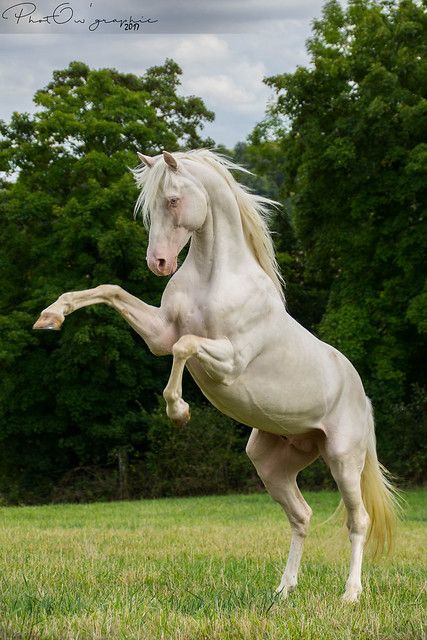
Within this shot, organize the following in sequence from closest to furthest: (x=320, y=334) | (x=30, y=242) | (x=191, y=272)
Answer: (x=191, y=272), (x=320, y=334), (x=30, y=242)

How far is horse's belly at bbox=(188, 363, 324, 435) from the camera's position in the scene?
20.3 ft

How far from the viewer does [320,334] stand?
88.6ft

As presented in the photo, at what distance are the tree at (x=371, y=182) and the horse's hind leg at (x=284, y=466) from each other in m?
17.6

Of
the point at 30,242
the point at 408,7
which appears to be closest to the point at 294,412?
A: the point at 408,7

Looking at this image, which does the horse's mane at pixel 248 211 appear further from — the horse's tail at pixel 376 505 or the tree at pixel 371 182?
the tree at pixel 371 182

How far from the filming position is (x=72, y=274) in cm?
3039

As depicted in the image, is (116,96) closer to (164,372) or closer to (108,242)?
(108,242)

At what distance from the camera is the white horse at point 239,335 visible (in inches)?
235

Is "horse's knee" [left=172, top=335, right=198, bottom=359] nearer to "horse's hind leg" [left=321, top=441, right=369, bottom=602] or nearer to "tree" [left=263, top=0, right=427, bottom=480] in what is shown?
"horse's hind leg" [left=321, top=441, right=369, bottom=602]

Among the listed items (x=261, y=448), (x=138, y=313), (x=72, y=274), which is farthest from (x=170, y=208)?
(x=72, y=274)

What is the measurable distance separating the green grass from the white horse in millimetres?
627

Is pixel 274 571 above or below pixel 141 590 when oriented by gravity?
below

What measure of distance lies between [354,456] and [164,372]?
24.4 m

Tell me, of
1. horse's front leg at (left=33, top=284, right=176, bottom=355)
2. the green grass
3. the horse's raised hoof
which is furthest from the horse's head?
the green grass
